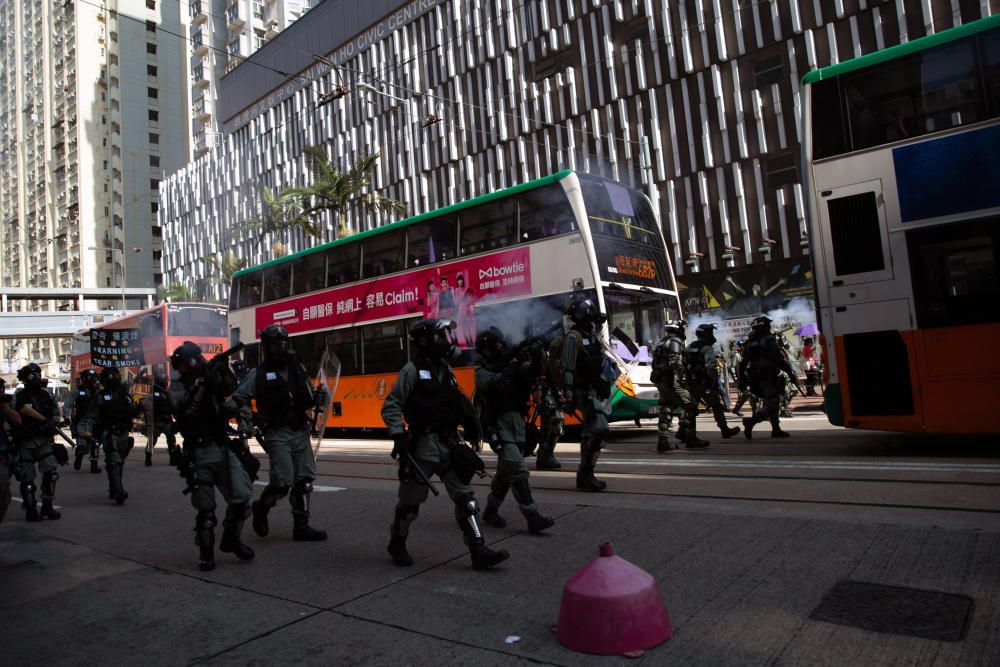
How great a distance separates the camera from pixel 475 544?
13.9ft

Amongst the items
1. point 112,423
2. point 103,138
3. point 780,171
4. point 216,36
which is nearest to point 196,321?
point 112,423

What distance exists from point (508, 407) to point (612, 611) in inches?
96.4

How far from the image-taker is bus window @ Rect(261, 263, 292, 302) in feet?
53.5

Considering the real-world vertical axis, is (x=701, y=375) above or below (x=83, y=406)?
below

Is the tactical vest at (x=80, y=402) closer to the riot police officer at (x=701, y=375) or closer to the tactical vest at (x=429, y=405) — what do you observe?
the tactical vest at (x=429, y=405)

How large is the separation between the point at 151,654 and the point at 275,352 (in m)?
2.64

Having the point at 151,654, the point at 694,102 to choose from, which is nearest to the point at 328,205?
the point at 694,102

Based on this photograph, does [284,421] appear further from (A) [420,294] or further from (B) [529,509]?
(A) [420,294]

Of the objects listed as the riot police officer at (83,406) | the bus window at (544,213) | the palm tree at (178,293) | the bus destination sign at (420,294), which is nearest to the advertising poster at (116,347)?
the riot police officer at (83,406)

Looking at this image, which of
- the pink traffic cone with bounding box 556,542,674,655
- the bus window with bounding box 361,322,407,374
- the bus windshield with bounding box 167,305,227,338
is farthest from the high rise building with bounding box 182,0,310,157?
the pink traffic cone with bounding box 556,542,674,655

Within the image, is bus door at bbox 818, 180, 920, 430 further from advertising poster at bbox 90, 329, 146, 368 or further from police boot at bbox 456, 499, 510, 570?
advertising poster at bbox 90, 329, 146, 368

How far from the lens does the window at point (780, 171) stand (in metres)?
23.0

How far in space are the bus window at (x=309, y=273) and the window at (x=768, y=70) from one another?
55.2 ft

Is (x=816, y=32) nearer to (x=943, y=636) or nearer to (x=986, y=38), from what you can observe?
(x=986, y=38)
